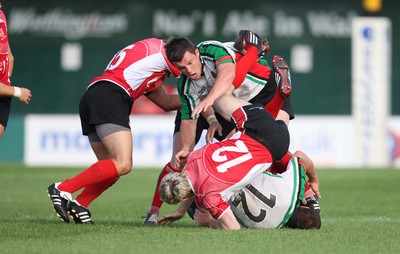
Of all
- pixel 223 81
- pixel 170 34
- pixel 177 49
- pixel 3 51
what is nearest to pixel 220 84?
pixel 223 81

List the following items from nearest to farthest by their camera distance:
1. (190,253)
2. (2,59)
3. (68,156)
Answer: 1. (190,253)
2. (2,59)
3. (68,156)

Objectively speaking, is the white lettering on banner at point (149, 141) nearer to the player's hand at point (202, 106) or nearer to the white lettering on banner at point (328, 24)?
the white lettering on banner at point (328, 24)

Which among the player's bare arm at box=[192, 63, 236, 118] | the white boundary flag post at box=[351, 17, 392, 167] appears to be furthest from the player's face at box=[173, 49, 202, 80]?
the white boundary flag post at box=[351, 17, 392, 167]

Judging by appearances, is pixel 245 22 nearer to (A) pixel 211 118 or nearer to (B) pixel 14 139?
(B) pixel 14 139

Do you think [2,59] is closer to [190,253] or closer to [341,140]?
[190,253]

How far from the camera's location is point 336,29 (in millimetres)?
25094

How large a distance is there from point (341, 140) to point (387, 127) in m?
1.17

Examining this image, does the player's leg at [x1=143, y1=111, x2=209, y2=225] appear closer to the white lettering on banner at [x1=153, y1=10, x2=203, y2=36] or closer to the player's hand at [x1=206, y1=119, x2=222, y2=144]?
the player's hand at [x1=206, y1=119, x2=222, y2=144]

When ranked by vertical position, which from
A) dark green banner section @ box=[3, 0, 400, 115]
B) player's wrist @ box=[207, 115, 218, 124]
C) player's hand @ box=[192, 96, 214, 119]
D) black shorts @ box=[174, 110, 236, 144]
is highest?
player's hand @ box=[192, 96, 214, 119]

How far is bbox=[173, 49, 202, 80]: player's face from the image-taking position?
27.6 feet

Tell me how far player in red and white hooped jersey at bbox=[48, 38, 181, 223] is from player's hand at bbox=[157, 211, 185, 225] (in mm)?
544

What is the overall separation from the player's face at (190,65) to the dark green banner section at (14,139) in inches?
570

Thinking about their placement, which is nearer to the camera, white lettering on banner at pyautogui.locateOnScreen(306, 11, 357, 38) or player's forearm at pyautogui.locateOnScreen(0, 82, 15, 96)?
player's forearm at pyautogui.locateOnScreen(0, 82, 15, 96)

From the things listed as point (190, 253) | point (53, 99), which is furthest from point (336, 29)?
point (190, 253)
